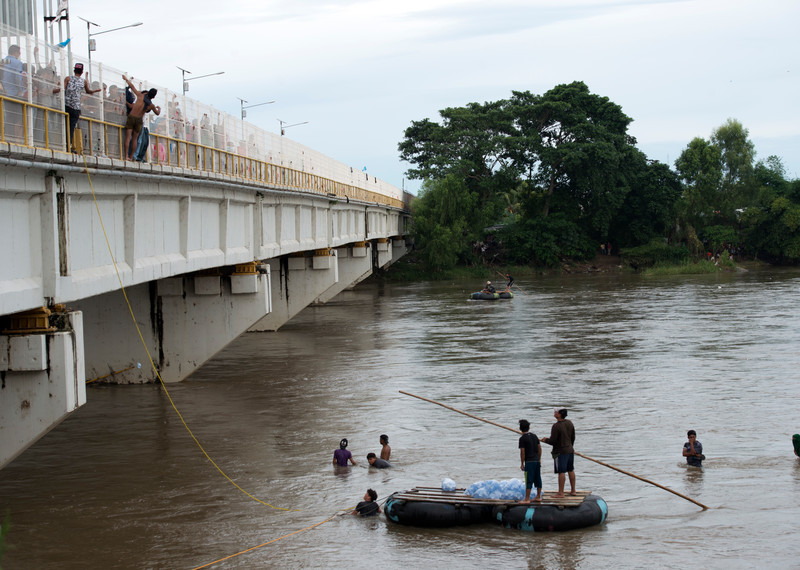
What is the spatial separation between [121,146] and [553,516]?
10.7 meters

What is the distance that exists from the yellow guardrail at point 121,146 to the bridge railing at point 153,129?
0.05ft

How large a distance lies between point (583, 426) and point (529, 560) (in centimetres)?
859

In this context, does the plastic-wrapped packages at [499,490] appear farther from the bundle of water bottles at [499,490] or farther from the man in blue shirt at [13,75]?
the man in blue shirt at [13,75]

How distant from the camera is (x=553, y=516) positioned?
14.7 metres

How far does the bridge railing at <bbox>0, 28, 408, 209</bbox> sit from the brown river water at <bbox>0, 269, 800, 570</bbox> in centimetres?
582

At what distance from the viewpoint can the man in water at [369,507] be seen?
15859 millimetres

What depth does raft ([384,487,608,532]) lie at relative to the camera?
48.4 ft

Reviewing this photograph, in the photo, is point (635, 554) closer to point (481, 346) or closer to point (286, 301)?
point (481, 346)

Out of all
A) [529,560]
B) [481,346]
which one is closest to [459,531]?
[529,560]

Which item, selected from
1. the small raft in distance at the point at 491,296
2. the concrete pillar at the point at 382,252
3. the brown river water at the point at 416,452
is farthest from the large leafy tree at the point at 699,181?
the brown river water at the point at 416,452

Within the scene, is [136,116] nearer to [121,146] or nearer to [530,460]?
[121,146]

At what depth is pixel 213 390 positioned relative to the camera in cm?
2780

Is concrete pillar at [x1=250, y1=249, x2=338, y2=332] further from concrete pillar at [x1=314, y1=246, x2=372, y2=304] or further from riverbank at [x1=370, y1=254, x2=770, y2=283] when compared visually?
riverbank at [x1=370, y1=254, x2=770, y2=283]

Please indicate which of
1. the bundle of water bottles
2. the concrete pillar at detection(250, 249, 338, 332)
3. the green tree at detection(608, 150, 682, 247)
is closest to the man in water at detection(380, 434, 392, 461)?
the bundle of water bottles
